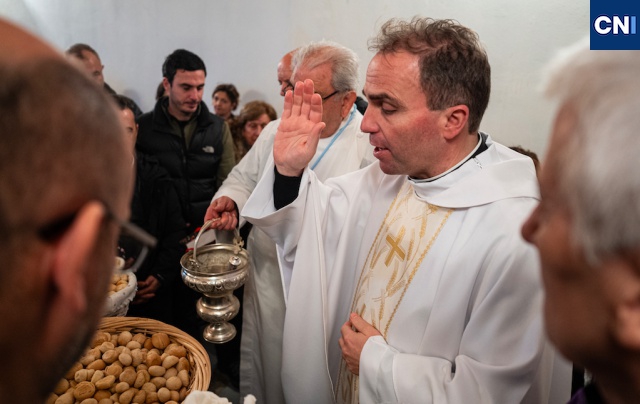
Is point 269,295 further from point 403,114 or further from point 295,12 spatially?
point 295,12

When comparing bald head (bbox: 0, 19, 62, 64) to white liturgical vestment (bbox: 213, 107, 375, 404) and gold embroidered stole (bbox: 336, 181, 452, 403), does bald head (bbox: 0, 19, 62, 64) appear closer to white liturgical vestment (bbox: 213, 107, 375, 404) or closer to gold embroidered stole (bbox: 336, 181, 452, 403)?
gold embroidered stole (bbox: 336, 181, 452, 403)

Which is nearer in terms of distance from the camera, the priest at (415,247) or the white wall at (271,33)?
the priest at (415,247)

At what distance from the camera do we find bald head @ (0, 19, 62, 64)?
572 millimetres

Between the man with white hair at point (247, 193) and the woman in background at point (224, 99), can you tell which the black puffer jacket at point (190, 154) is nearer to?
the man with white hair at point (247, 193)

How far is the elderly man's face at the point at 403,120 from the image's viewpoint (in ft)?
6.40

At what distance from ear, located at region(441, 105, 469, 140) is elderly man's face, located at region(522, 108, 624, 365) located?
1215 millimetres

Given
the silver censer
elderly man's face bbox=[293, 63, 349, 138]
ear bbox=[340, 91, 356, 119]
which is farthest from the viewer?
ear bbox=[340, 91, 356, 119]

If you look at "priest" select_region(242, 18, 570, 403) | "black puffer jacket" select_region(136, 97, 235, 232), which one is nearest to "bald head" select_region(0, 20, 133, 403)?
"priest" select_region(242, 18, 570, 403)

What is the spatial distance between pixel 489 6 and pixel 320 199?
11.2 feet

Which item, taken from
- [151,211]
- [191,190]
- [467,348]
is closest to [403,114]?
[467,348]

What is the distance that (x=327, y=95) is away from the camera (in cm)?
310

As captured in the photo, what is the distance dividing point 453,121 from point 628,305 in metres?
1.39

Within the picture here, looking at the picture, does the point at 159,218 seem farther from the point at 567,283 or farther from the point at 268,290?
the point at 567,283

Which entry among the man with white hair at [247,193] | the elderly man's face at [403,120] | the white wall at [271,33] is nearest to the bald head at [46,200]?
the elderly man's face at [403,120]
